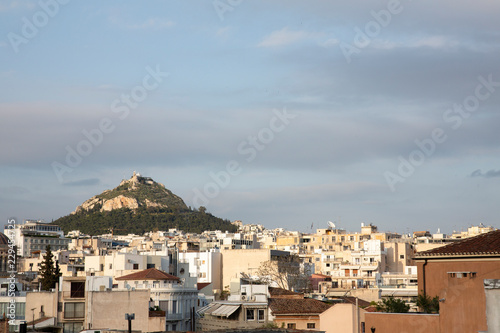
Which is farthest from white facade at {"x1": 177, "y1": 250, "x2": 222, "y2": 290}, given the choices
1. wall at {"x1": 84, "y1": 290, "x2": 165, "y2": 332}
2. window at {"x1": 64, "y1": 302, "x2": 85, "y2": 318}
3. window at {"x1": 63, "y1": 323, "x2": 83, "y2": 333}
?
wall at {"x1": 84, "y1": 290, "x2": 165, "y2": 332}

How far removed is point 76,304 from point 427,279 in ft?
89.8

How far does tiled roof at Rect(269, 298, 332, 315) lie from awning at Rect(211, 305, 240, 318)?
8.92 feet

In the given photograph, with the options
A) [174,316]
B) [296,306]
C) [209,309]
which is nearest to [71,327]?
[174,316]

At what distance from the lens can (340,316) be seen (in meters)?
41.3

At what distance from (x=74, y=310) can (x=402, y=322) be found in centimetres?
3121

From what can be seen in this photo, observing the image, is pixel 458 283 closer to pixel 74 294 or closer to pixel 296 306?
pixel 296 306

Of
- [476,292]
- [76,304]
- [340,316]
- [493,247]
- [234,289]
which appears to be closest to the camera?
[476,292]

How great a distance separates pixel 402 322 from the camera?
2889cm

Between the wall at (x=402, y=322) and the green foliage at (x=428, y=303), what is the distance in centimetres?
461

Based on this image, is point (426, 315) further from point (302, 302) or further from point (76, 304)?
point (76, 304)

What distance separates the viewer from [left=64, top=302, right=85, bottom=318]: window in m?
54.1

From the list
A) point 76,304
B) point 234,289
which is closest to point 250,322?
point 76,304

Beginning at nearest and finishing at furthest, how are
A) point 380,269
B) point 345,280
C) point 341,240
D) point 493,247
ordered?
point 493,247
point 345,280
point 380,269
point 341,240

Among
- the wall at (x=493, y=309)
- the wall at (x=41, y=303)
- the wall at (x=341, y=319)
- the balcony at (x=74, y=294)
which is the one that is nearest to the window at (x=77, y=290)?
the balcony at (x=74, y=294)
